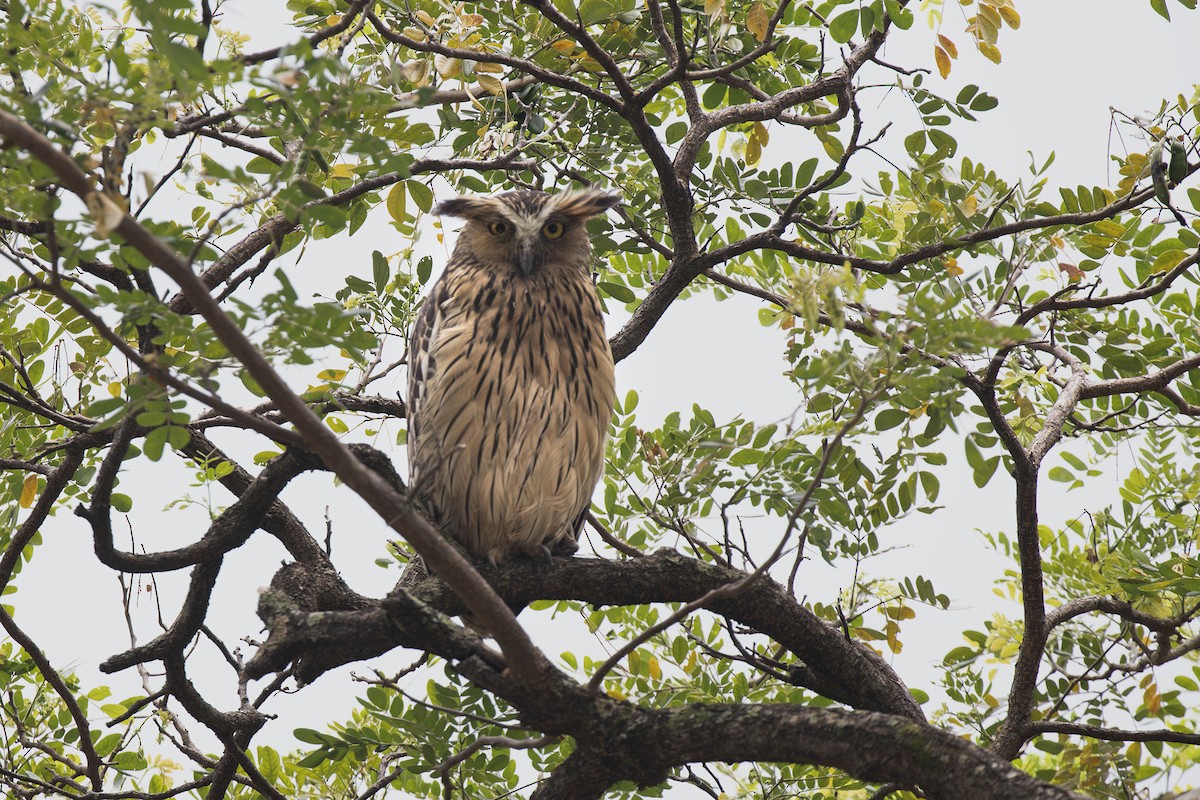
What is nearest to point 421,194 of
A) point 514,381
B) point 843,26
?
point 514,381

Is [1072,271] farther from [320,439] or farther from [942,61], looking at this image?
[320,439]

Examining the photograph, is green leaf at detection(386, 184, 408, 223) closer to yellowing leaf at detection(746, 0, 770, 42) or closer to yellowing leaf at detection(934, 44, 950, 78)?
yellowing leaf at detection(746, 0, 770, 42)

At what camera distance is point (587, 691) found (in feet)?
6.28

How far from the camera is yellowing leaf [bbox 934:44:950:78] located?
2.88m

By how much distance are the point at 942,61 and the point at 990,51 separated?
0.12m

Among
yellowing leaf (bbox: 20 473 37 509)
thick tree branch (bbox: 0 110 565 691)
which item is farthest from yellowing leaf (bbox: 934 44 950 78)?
yellowing leaf (bbox: 20 473 37 509)

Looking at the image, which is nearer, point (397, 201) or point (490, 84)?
point (490, 84)

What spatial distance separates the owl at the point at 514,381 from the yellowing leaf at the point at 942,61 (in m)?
0.90

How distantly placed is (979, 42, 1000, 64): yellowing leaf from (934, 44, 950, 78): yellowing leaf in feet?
0.28

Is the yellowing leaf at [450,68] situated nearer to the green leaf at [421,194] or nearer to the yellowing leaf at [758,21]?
the green leaf at [421,194]

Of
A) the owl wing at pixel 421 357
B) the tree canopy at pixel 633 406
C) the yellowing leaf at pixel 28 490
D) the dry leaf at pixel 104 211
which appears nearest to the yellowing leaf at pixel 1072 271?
the tree canopy at pixel 633 406

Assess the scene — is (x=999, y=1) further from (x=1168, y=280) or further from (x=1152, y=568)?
(x=1152, y=568)

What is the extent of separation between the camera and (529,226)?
289 cm

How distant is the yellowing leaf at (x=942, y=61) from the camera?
288 cm
